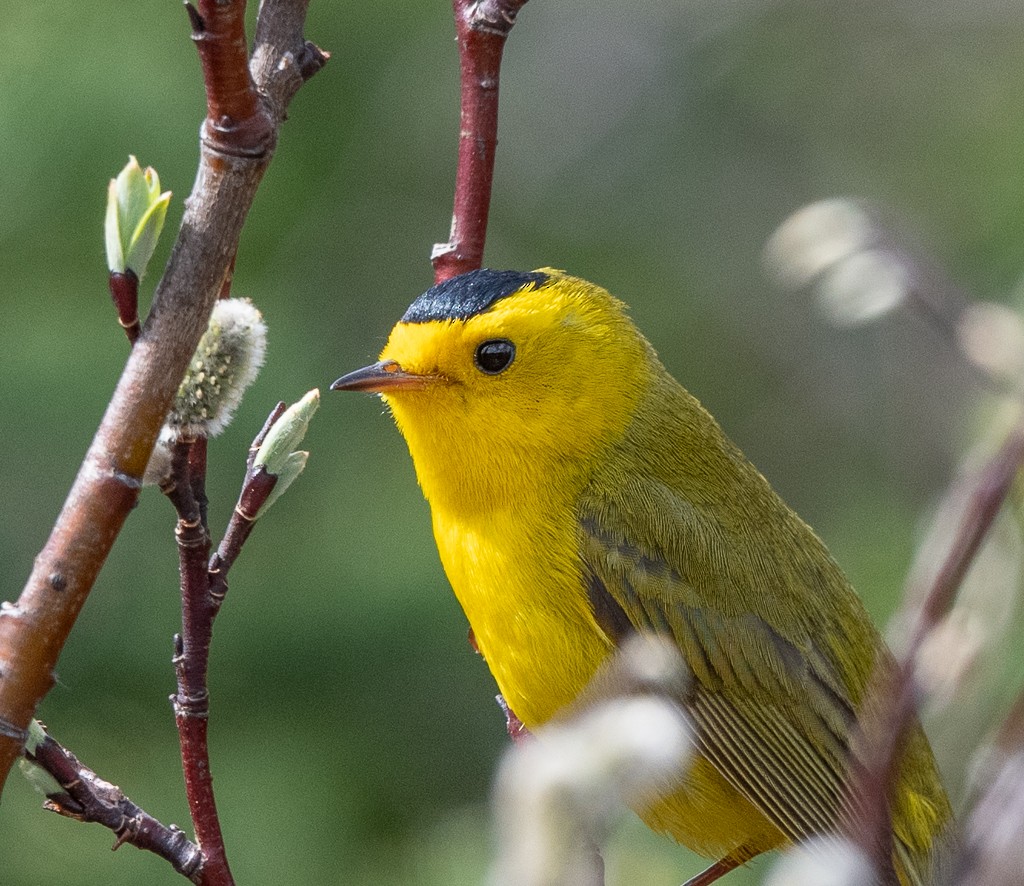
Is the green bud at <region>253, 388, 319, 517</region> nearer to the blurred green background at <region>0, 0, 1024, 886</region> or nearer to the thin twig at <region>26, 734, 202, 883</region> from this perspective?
the thin twig at <region>26, 734, 202, 883</region>

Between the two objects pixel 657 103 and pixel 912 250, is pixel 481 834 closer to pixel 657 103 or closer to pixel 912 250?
pixel 912 250

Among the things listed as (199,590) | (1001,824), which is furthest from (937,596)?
(199,590)

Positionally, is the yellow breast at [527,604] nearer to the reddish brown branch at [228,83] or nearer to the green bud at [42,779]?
the green bud at [42,779]

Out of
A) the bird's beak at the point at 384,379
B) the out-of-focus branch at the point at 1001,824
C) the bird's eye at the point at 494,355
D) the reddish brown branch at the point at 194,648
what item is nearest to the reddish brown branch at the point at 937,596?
the out-of-focus branch at the point at 1001,824

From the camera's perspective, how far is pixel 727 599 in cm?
292

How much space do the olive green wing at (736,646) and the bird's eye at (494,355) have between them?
0.33m

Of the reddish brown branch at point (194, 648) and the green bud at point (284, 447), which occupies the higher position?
the green bud at point (284, 447)

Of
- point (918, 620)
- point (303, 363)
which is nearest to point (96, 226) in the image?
point (303, 363)

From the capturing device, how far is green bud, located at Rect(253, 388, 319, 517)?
150 centimetres

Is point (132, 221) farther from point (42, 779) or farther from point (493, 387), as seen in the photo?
point (493, 387)

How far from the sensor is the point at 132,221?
1354 mm

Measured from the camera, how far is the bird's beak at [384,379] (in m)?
2.71

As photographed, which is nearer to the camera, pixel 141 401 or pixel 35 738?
pixel 141 401

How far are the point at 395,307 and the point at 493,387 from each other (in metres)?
3.51
